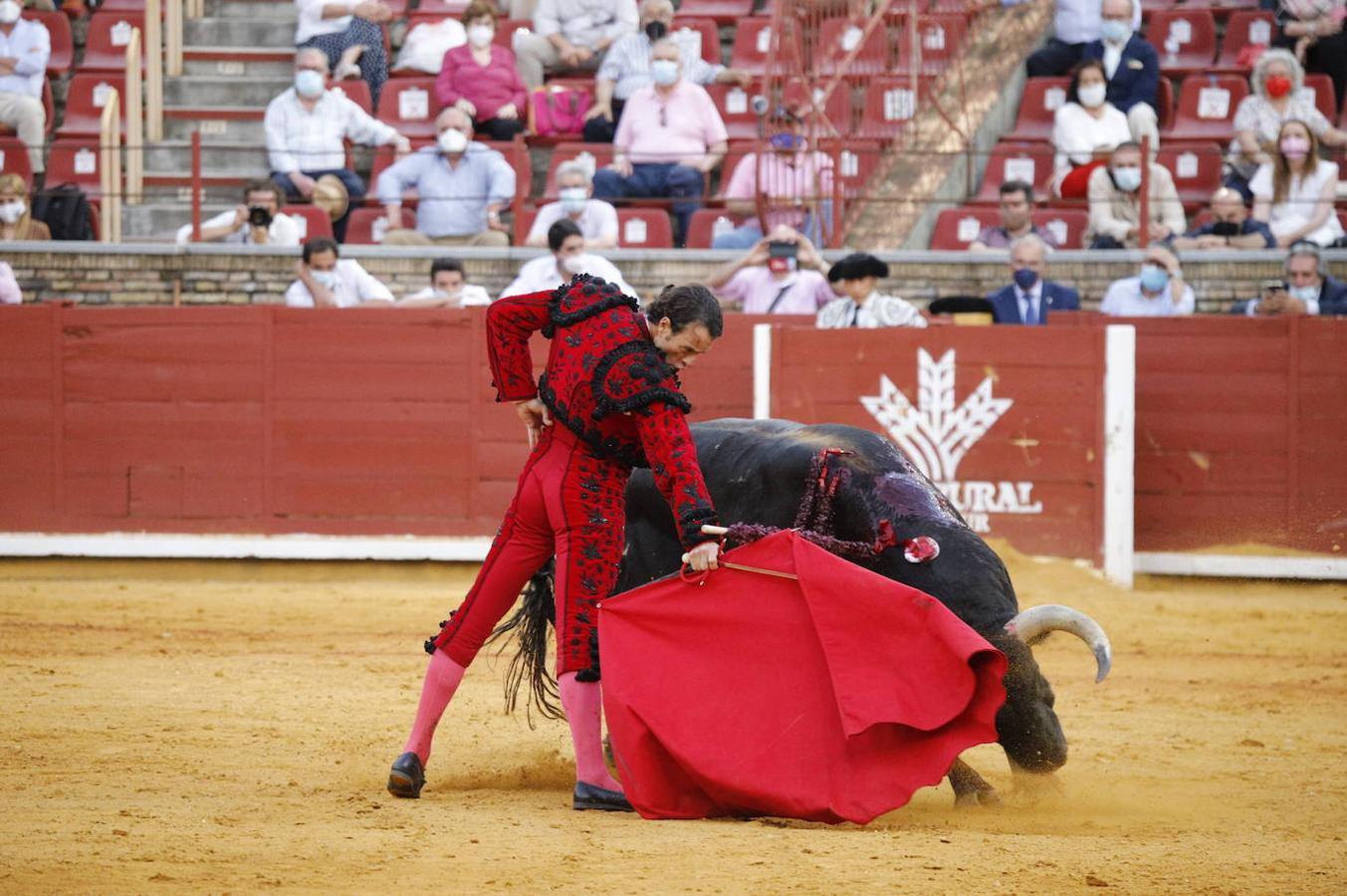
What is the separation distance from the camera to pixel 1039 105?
11.4 metres

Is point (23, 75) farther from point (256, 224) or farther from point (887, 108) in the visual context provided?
point (887, 108)

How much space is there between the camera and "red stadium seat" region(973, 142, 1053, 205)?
1091 centimetres

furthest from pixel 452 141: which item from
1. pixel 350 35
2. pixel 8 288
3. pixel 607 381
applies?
pixel 607 381

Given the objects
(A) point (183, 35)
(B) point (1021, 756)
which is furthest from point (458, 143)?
(B) point (1021, 756)

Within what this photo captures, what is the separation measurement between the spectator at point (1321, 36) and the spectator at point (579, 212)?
170 inches

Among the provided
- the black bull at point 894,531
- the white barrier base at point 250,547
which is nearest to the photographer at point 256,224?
the white barrier base at point 250,547

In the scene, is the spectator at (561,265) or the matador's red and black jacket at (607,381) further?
the spectator at (561,265)

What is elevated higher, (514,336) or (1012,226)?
(1012,226)

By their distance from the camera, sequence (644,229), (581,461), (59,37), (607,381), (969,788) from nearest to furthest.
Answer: (607,381)
(581,461)
(969,788)
(644,229)
(59,37)

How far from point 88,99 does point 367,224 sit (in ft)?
8.15

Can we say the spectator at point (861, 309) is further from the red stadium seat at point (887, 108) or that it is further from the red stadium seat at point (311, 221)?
the red stadium seat at point (311, 221)

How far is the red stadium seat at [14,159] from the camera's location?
11203 millimetres

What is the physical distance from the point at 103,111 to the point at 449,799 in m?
8.08

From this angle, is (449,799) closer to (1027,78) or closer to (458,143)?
(458,143)
